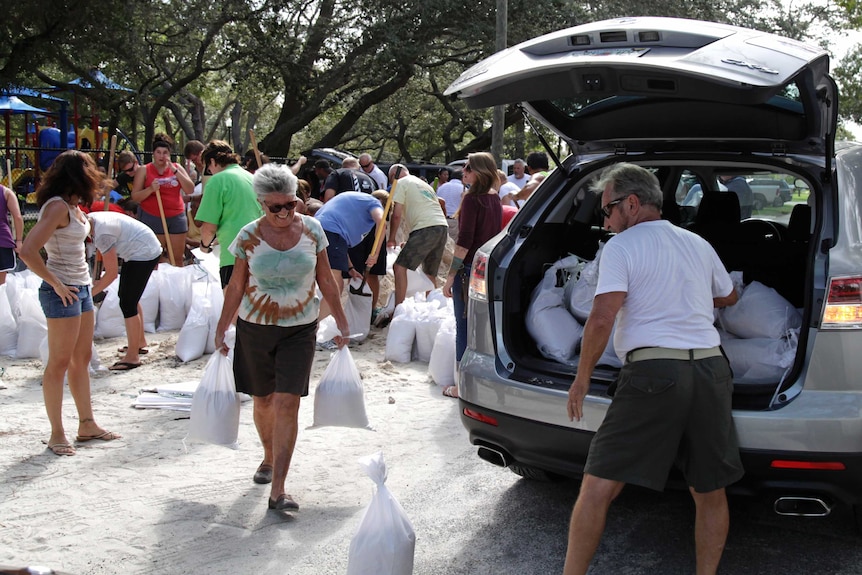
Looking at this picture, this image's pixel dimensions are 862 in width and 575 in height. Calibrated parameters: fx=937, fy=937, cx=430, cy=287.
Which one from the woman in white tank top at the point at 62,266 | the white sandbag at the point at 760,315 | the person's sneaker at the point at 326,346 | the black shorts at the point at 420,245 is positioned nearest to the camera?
the white sandbag at the point at 760,315

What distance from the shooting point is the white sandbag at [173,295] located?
866 centimetres

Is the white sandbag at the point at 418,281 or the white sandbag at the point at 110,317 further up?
the white sandbag at the point at 418,281

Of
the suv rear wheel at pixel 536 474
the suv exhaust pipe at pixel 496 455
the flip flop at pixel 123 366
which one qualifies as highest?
the suv exhaust pipe at pixel 496 455

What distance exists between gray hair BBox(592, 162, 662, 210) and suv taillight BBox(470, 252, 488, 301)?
0.93 m

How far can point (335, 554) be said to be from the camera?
13.3 ft

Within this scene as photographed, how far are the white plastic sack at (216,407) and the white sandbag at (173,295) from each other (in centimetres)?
394

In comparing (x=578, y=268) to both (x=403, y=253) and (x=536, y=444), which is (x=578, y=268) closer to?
(x=536, y=444)

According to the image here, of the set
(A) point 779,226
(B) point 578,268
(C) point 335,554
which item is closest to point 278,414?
(C) point 335,554

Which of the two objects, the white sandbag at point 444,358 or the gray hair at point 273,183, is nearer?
the gray hair at point 273,183

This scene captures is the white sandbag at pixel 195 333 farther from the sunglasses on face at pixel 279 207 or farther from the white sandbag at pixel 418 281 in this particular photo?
the sunglasses on face at pixel 279 207

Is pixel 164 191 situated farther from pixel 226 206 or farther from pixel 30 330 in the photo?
pixel 226 206

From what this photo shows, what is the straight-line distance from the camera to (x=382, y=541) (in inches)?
136

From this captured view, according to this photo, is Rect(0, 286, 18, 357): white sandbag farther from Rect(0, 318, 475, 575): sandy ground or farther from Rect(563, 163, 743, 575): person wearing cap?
Rect(563, 163, 743, 575): person wearing cap

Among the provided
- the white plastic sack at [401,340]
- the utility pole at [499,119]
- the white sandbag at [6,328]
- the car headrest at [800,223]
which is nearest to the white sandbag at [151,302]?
the white sandbag at [6,328]
